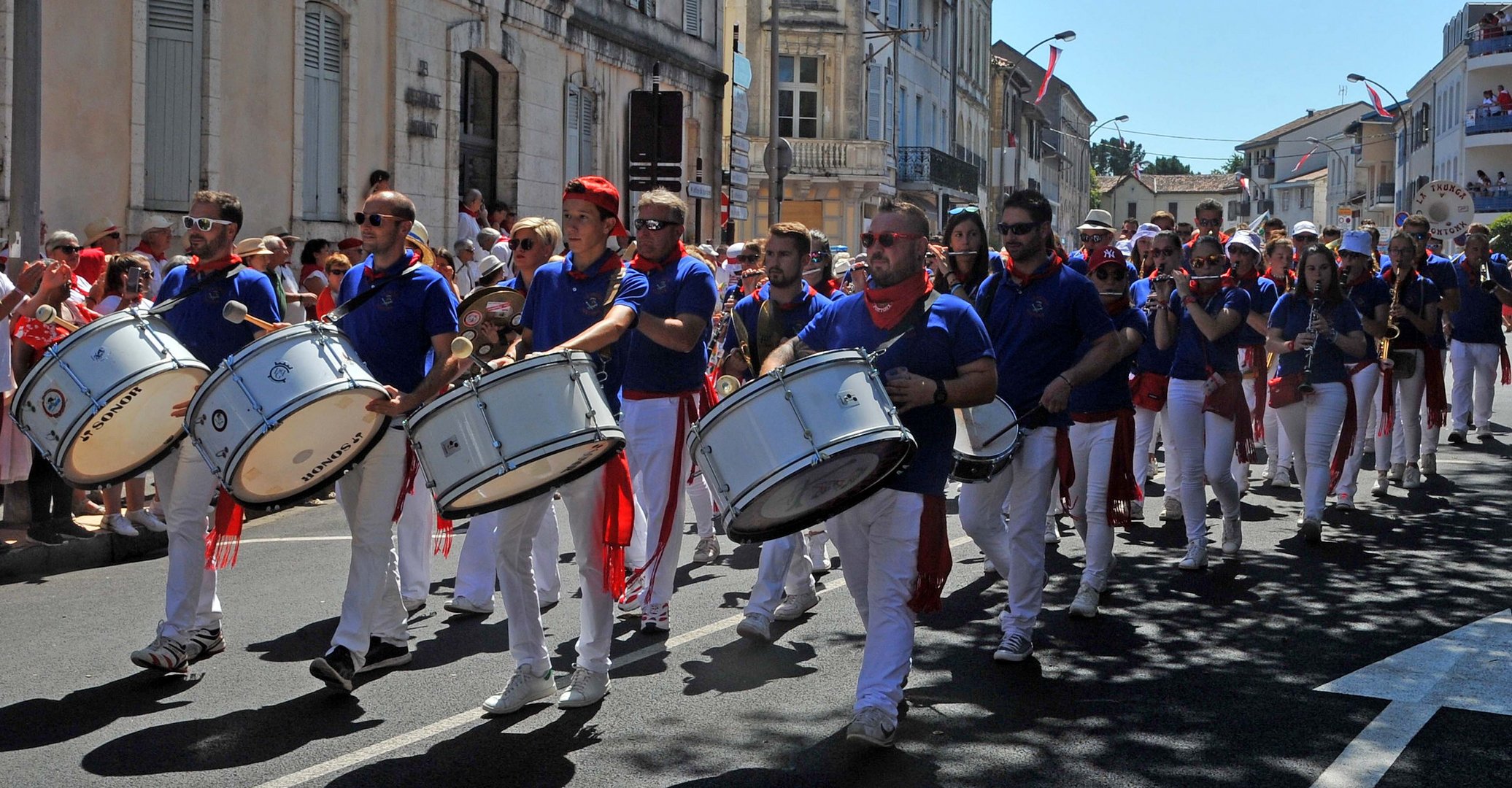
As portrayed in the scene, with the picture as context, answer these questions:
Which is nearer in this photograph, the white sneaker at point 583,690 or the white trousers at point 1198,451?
the white sneaker at point 583,690

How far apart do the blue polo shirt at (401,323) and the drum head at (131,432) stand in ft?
2.06

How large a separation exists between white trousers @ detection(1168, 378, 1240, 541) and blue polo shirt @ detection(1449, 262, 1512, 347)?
749cm

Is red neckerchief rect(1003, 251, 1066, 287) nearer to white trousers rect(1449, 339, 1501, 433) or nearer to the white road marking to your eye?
the white road marking

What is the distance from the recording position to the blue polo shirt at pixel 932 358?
18.7ft

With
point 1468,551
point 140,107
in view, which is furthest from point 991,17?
point 1468,551

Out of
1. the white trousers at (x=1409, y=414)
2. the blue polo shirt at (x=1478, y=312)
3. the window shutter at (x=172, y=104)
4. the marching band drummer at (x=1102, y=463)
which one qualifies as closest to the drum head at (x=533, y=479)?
the marching band drummer at (x=1102, y=463)

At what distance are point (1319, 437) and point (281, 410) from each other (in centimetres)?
689

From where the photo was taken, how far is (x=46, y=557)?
30.1 ft

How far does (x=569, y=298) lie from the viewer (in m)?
6.50

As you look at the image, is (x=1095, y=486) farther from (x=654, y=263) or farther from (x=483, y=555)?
(x=483, y=555)

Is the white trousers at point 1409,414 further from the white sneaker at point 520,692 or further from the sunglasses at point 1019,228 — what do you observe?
the white sneaker at point 520,692

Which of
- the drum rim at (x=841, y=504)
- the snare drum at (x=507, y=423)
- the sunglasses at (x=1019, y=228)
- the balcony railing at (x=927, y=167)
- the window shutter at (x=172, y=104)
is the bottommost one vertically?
the drum rim at (x=841, y=504)

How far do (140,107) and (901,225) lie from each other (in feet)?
38.3

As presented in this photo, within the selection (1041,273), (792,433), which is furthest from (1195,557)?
(792,433)
